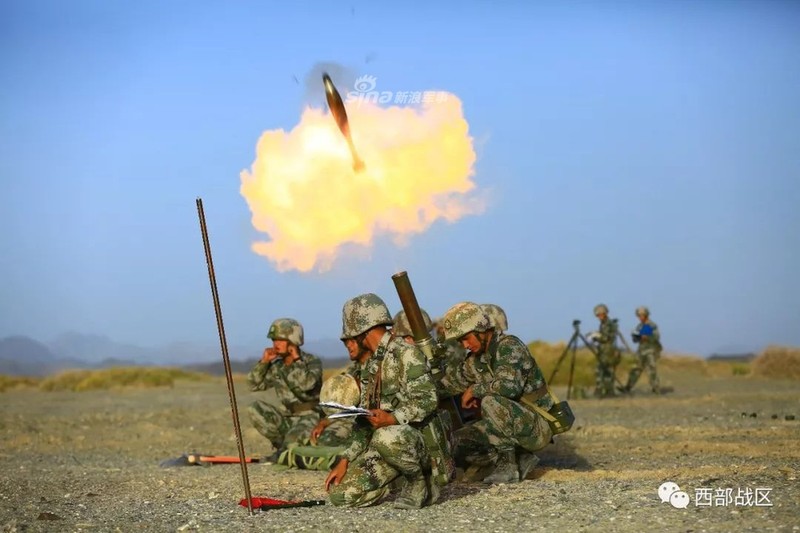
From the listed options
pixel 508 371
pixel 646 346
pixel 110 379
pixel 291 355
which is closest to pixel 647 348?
pixel 646 346

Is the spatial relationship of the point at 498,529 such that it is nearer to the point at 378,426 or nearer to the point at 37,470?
the point at 378,426

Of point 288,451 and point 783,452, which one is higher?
point 288,451

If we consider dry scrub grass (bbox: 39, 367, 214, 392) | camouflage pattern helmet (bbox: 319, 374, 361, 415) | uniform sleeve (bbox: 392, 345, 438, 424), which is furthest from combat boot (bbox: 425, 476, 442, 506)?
dry scrub grass (bbox: 39, 367, 214, 392)

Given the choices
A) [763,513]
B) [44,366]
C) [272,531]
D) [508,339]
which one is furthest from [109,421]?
[44,366]

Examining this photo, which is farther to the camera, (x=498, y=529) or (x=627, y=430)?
(x=627, y=430)

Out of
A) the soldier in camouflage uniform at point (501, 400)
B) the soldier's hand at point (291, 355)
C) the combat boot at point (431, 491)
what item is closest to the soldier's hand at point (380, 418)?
the combat boot at point (431, 491)

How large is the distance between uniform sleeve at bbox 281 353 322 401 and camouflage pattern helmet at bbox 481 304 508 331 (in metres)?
2.61

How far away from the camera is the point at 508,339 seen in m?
10.9

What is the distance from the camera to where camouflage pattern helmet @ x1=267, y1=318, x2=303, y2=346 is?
43.8ft

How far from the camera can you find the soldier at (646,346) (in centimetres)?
2675

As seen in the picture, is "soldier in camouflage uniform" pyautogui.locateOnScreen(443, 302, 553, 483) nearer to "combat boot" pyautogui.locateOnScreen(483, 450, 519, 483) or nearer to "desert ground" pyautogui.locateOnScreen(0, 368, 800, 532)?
"combat boot" pyautogui.locateOnScreen(483, 450, 519, 483)

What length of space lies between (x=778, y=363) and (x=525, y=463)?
27880 mm

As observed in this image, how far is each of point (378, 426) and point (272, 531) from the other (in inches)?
52.0

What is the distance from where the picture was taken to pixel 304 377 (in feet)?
43.3
